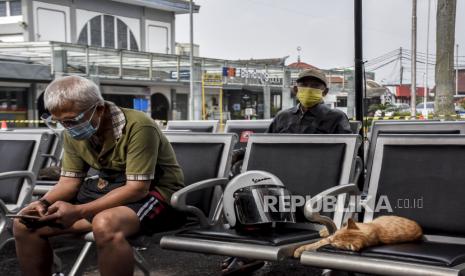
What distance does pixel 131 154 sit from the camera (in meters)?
3.44

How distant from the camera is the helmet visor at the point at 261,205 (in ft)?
11.2

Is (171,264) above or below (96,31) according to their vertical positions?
below

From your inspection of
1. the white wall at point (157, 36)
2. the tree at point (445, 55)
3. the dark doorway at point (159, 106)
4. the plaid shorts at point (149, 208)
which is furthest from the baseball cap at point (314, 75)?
the white wall at point (157, 36)

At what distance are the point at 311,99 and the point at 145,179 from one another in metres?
2.04

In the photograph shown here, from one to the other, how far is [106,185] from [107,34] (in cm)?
3832

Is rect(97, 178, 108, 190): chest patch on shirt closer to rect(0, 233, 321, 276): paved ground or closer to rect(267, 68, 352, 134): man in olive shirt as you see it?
rect(0, 233, 321, 276): paved ground

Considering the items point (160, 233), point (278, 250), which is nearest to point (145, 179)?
point (160, 233)

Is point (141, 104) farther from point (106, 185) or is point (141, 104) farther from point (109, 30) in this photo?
point (106, 185)

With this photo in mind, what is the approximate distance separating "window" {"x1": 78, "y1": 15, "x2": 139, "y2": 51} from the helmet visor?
35481 millimetres

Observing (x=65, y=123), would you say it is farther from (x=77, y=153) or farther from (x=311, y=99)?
(x=311, y=99)

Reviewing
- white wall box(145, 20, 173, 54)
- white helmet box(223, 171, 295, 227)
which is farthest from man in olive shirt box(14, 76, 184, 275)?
white wall box(145, 20, 173, 54)

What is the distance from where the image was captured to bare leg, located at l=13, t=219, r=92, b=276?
3.43 m

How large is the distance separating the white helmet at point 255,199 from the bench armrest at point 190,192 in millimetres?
178

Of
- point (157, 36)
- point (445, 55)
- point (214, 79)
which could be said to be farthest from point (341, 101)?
point (445, 55)
